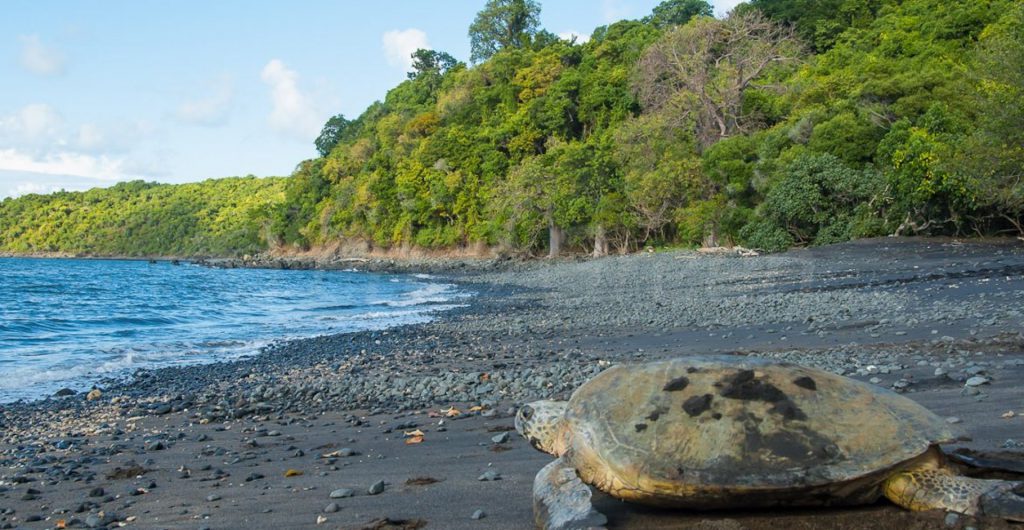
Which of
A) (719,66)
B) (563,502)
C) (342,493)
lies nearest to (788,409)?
(563,502)

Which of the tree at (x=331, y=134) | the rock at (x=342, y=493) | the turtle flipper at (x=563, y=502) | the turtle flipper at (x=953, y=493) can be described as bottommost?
the rock at (x=342, y=493)

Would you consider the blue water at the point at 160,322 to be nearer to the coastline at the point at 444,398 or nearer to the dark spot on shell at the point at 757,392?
the coastline at the point at 444,398

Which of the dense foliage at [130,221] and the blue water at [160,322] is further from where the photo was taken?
the dense foliage at [130,221]

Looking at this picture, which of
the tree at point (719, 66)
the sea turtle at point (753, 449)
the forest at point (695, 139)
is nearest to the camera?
the sea turtle at point (753, 449)

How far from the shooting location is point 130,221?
13062 cm

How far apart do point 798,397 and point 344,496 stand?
2920 millimetres

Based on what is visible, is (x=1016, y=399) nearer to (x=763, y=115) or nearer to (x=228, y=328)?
(x=228, y=328)

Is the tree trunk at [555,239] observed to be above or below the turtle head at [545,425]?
above

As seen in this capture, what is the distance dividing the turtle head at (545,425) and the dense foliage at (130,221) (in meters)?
111

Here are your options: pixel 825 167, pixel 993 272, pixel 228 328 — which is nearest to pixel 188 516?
pixel 228 328

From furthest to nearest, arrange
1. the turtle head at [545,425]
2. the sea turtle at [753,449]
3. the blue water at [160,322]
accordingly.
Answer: the blue water at [160,322]
the turtle head at [545,425]
the sea turtle at [753,449]

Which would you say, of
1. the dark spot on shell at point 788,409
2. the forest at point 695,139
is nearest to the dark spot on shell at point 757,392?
the dark spot on shell at point 788,409

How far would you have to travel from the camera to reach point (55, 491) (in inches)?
215

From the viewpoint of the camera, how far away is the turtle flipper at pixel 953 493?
312cm
